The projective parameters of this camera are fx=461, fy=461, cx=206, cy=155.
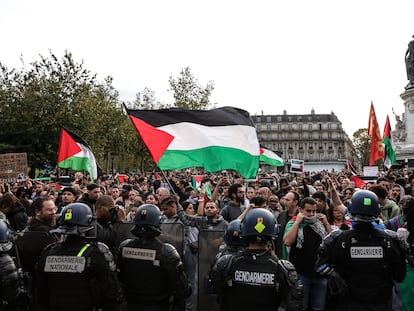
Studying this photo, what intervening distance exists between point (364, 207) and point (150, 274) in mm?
2259

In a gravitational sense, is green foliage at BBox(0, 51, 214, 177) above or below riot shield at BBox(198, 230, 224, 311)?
above

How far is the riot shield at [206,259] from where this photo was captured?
597 centimetres

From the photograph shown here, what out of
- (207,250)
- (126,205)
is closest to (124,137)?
(126,205)

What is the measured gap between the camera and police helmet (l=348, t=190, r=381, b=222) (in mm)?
4605

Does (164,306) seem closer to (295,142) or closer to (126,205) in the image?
(126,205)

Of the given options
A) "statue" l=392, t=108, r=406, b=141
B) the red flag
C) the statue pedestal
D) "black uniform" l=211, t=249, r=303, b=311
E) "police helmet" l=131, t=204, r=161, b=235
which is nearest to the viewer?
"black uniform" l=211, t=249, r=303, b=311

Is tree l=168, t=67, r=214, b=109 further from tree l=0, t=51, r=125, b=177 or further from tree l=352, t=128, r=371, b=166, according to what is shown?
tree l=352, t=128, r=371, b=166

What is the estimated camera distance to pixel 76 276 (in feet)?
13.9

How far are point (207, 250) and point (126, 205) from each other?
4.33 meters

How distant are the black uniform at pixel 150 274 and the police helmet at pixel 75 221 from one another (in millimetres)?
534

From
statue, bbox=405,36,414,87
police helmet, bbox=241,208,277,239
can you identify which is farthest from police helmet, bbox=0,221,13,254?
statue, bbox=405,36,414,87

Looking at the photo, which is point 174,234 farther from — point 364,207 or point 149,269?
point 364,207

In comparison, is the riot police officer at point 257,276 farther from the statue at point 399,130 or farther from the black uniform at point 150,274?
the statue at point 399,130

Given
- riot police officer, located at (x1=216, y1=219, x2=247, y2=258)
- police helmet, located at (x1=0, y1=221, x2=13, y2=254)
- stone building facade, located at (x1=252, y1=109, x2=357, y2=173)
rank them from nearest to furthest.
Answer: police helmet, located at (x1=0, y1=221, x2=13, y2=254) < riot police officer, located at (x1=216, y1=219, x2=247, y2=258) < stone building facade, located at (x1=252, y1=109, x2=357, y2=173)
